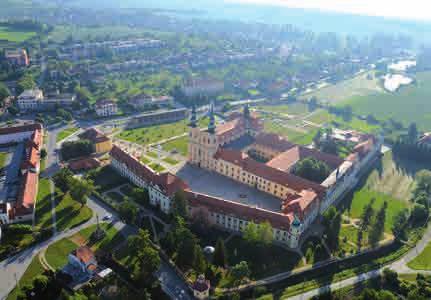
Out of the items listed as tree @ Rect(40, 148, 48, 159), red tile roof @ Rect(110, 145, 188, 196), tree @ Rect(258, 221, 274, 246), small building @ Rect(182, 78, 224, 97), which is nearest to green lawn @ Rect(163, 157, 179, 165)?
red tile roof @ Rect(110, 145, 188, 196)

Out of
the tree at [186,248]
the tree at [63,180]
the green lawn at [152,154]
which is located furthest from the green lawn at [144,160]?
the tree at [186,248]

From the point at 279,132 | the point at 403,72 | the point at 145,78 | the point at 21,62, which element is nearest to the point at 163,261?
the point at 279,132

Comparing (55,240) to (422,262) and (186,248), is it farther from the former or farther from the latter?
(422,262)

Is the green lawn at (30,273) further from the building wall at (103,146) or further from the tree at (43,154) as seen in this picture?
the building wall at (103,146)

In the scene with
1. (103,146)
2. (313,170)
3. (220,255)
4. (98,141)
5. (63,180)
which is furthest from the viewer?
(103,146)

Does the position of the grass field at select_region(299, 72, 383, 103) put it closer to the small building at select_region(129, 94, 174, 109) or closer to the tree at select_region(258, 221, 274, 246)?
the small building at select_region(129, 94, 174, 109)

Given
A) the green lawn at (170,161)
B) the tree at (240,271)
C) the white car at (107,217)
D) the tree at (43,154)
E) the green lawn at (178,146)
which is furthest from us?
the green lawn at (178,146)

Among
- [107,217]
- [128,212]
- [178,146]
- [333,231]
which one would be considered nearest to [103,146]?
[178,146]
